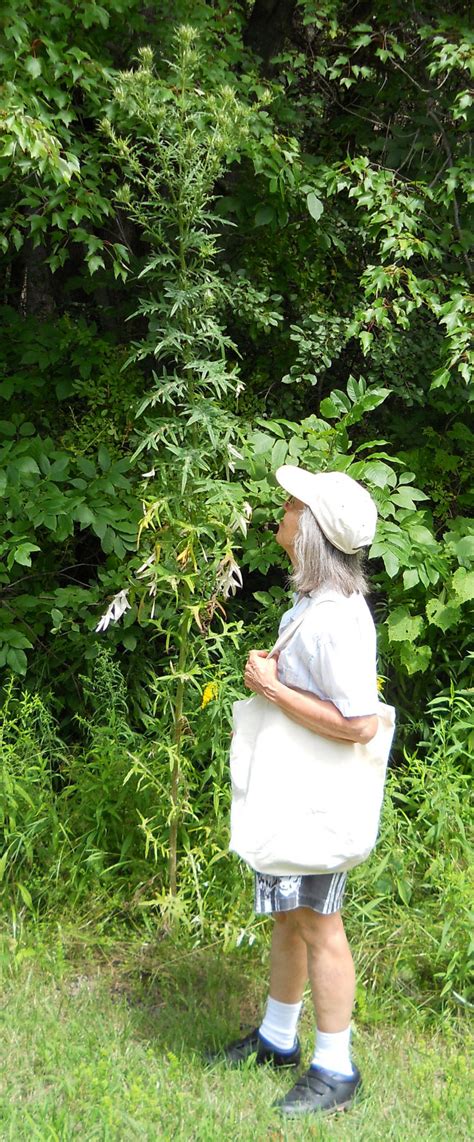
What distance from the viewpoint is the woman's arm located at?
2529mm

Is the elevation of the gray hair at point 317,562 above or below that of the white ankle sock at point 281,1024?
above

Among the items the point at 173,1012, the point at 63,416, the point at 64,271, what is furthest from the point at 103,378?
the point at 173,1012

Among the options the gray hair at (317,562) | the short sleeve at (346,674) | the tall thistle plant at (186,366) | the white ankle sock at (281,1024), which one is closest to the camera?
the short sleeve at (346,674)

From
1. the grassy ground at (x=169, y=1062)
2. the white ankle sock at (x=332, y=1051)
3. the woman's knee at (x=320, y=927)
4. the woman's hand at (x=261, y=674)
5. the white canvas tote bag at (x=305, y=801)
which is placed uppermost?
the woman's hand at (x=261, y=674)

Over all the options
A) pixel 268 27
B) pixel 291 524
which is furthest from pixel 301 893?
pixel 268 27

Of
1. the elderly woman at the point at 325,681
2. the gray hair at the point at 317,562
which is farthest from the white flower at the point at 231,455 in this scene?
the gray hair at the point at 317,562

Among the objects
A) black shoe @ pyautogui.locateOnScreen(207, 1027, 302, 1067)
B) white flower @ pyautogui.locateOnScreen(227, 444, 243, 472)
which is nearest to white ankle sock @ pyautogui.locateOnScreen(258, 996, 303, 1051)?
black shoe @ pyautogui.locateOnScreen(207, 1027, 302, 1067)

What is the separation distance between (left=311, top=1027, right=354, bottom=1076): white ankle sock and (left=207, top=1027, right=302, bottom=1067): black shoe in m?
0.19

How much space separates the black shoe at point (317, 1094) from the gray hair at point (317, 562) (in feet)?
4.17

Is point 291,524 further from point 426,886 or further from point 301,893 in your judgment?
point 426,886

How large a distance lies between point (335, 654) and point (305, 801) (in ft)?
1.27

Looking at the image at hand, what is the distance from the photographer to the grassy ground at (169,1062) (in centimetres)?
262

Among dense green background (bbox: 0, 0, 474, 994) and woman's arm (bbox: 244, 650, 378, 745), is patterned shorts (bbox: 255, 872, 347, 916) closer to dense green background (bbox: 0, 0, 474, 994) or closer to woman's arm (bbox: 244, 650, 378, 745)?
→ woman's arm (bbox: 244, 650, 378, 745)

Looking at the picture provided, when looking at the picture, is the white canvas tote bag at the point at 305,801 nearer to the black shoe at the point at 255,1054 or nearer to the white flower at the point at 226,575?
the white flower at the point at 226,575
